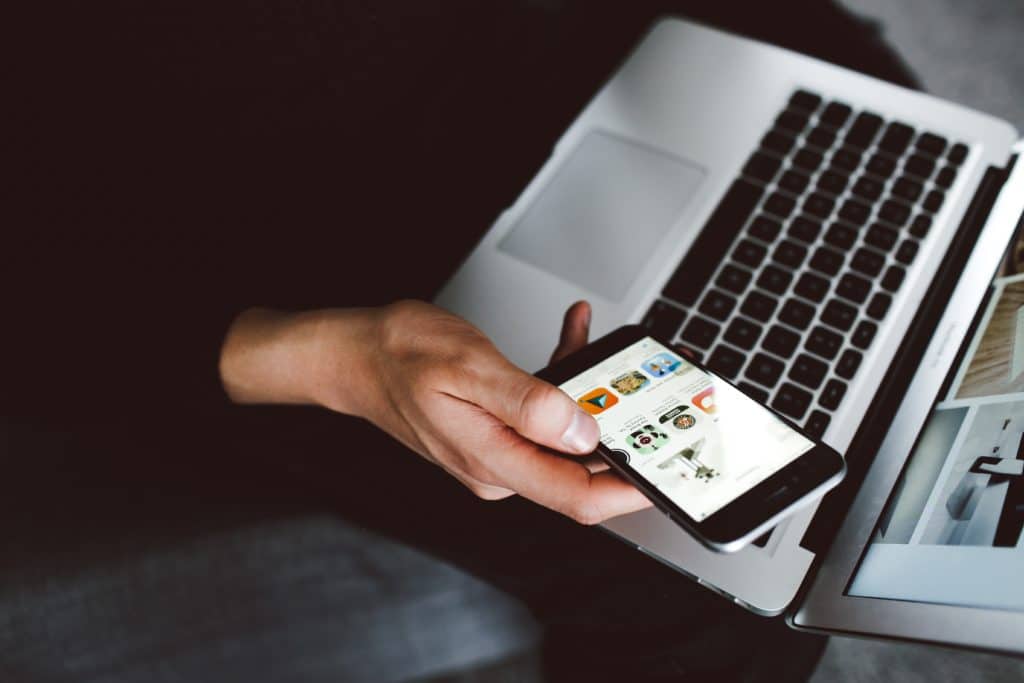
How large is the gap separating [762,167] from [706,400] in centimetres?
26

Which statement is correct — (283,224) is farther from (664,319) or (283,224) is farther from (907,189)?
(907,189)

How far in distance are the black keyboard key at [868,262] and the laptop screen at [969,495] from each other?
3.8 inches

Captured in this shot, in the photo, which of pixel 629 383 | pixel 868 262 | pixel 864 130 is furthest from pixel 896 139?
pixel 629 383

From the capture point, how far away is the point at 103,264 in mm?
561

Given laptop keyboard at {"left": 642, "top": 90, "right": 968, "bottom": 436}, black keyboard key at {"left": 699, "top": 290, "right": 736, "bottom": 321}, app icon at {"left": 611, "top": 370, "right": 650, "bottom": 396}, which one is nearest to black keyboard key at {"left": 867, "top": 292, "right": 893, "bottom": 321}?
laptop keyboard at {"left": 642, "top": 90, "right": 968, "bottom": 436}

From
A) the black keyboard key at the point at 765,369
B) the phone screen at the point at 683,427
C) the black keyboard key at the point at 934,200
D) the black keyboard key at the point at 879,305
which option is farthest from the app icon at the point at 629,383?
the black keyboard key at the point at 934,200

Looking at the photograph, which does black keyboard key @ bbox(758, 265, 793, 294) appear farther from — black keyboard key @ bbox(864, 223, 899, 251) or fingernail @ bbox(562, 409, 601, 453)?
fingernail @ bbox(562, 409, 601, 453)

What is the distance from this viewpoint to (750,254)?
62cm

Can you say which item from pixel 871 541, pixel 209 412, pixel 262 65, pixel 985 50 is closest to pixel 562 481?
pixel 871 541

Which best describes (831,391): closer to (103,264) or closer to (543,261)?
(543,261)

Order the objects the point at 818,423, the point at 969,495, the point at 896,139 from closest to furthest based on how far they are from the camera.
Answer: the point at 969,495
the point at 818,423
the point at 896,139

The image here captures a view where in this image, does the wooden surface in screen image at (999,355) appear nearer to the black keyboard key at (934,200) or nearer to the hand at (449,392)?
the black keyboard key at (934,200)

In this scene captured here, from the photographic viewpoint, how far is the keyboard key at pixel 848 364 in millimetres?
570

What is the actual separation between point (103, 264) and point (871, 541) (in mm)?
583
